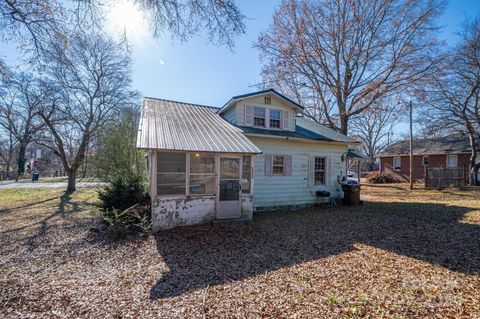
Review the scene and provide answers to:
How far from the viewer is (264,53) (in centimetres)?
1788

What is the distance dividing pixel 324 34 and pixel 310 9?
189 cm

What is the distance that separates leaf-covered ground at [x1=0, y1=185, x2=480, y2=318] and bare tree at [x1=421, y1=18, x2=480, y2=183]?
15346 mm

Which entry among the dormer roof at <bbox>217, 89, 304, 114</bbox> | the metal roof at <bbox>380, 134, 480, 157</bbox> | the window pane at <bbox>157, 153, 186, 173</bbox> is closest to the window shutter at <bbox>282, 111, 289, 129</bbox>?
the dormer roof at <bbox>217, 89, 304, 114</bbox>

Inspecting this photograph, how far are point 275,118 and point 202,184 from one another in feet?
17.2

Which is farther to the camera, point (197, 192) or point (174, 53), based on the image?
point (197, 192)

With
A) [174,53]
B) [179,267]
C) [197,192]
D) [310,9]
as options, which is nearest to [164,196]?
[197,192]

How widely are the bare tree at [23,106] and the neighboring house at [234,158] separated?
8.16m

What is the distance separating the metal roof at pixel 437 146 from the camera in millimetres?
21672

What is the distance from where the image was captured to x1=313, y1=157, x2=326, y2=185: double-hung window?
437 inches

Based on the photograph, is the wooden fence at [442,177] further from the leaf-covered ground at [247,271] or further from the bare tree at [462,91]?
the leaf-covered ground at [247,271]

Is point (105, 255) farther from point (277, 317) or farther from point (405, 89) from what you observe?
point (405, 89)

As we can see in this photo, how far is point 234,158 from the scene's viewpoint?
310 inches

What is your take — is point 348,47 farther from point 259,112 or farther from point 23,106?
point 23,106

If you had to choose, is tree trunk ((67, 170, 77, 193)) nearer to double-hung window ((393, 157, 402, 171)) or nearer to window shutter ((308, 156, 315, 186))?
window shutter ((308, 156, 315, 186))
